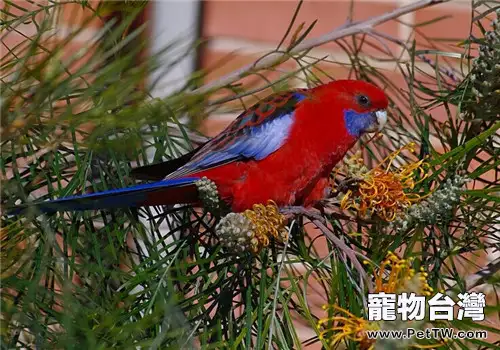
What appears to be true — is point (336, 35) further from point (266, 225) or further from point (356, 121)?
point (266, 225)

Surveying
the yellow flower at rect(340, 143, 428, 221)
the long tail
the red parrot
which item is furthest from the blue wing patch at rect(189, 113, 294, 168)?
the yellow flower at rect(340, 143, 428, 221)

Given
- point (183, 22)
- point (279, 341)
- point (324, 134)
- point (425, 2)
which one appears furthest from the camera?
point (183, 22)

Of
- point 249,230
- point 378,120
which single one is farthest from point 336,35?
point 249,230

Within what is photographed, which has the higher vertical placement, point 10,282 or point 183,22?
point 183,22

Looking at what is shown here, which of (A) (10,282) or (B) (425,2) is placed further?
(B) (425,2)

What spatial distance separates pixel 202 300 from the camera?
2.14 feet

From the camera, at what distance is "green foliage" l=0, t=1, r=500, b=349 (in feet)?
1.63

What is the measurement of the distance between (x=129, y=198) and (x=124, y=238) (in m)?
0.07

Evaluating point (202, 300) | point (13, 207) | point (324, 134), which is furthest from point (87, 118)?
point (324, 134)

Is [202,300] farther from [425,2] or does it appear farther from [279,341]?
[425,2]

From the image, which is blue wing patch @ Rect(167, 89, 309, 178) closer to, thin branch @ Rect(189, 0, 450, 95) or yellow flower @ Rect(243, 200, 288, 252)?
thin branch @ Rect(189, 0, 450, 95)

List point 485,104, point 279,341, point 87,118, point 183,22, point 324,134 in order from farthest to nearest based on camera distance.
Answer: point 183,22 → point 324,134 → point 485,104 → point 279,341 → point 87,118

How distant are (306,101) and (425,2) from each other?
25 centimetres

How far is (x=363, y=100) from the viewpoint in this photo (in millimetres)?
1076
